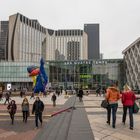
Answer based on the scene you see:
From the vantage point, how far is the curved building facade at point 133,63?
105 metres

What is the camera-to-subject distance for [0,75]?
130 metres

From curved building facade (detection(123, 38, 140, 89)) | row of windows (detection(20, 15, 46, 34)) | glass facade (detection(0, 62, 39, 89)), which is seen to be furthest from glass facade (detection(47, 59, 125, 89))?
row of windows (detection(20, 15, 46, 34))

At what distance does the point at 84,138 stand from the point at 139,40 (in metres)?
94.8

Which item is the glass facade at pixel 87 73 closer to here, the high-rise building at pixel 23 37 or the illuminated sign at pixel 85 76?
the illuminated sign at pixel 85 76

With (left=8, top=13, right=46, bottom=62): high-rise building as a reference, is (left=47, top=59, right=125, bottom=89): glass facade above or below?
below

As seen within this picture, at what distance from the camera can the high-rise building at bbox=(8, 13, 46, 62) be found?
542ft

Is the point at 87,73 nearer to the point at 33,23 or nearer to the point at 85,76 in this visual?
the point at 85,76

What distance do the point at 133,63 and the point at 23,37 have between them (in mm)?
79049

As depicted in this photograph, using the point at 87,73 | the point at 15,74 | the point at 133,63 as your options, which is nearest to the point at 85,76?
the point at 87,73

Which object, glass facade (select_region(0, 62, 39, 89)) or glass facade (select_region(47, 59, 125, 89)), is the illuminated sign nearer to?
glass facade (select_region(47, 59, 125, 89))

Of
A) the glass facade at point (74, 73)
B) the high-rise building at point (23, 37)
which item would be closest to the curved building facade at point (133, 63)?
the glass facade at point (74, 73)

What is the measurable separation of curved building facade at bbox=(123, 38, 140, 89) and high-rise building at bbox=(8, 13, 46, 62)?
204ft

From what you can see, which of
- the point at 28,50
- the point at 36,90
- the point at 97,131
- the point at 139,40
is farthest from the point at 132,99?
the point at 28,50

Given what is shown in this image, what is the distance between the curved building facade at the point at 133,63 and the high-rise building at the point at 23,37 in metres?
62.2
